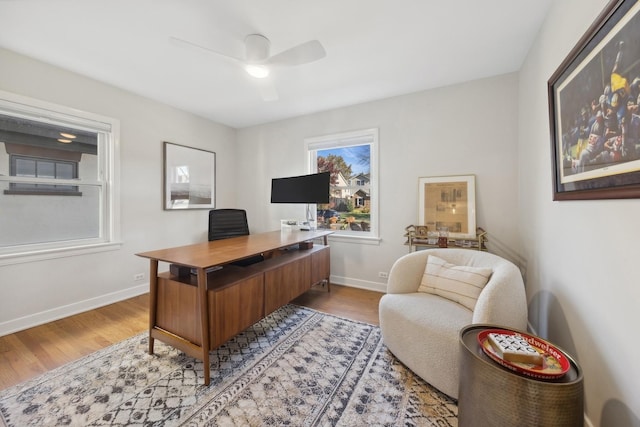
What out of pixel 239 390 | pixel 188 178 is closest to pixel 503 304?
pixel 239 390

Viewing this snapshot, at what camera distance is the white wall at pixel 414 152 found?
2.58 metres

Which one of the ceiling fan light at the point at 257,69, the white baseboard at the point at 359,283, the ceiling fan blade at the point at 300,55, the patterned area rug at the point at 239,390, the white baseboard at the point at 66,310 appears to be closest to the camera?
the patterned area rug at the point at 239,390

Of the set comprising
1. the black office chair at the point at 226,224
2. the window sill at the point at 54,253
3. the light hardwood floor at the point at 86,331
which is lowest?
the light hardwood floor at the point at 86,331

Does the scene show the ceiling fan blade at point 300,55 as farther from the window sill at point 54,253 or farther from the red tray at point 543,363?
the window sill at point 54,253

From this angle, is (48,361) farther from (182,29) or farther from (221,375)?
(182,29)

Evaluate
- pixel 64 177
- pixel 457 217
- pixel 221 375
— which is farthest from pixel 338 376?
pixel 64 177

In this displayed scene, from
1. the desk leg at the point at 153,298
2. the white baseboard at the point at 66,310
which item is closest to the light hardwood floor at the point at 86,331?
the white baseboard at the point at 66,310

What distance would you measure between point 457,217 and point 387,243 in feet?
2.87

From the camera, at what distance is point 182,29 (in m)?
1.93

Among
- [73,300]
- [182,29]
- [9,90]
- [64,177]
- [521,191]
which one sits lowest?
[73,300]

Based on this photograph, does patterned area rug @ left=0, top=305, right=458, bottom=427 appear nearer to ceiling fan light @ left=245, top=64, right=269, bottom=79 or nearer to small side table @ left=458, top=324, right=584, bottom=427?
small side table @ left=458, top=324, right=584, bottom=427

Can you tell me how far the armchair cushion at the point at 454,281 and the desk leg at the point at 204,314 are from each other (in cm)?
162

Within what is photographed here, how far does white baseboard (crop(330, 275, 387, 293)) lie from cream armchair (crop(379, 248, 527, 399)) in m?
1.23

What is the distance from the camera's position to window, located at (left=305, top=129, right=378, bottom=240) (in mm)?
3334
